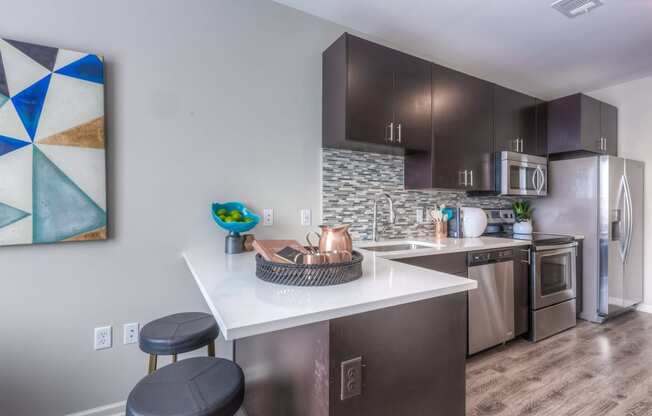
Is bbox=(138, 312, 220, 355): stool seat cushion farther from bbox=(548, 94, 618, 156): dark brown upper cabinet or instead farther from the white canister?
bbox=(548, 94, 618, 156): dark brown upper cabinet

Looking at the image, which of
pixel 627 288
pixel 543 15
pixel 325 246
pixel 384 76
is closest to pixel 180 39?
pixel 384 76

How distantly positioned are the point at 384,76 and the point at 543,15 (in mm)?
1204

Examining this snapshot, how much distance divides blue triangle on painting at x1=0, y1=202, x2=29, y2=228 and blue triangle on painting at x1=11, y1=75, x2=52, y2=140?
1.10 feet

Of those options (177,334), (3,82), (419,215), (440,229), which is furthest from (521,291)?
(3,82)

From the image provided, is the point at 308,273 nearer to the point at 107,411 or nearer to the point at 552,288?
the point at 107,411

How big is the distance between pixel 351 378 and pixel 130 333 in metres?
1.41

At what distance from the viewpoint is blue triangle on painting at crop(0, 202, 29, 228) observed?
142 centimetres

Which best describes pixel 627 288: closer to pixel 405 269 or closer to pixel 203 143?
pixel 405 269

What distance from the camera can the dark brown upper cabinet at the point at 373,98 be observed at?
208 cm

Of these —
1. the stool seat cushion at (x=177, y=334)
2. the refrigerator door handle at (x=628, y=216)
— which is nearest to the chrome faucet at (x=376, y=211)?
the stool seat cushion at (x=177, y=334)

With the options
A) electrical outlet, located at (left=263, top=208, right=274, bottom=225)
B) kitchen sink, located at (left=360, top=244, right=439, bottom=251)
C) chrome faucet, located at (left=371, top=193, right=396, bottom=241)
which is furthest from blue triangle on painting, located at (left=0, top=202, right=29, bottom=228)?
chrome faucet, located at (left=371, top=193, right=396, bottom=241)

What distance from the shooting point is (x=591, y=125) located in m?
3.21

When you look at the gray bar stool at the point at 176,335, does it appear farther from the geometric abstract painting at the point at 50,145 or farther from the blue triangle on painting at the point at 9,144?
the blue triangle on painting at the point at 9,144

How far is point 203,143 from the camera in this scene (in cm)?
191
